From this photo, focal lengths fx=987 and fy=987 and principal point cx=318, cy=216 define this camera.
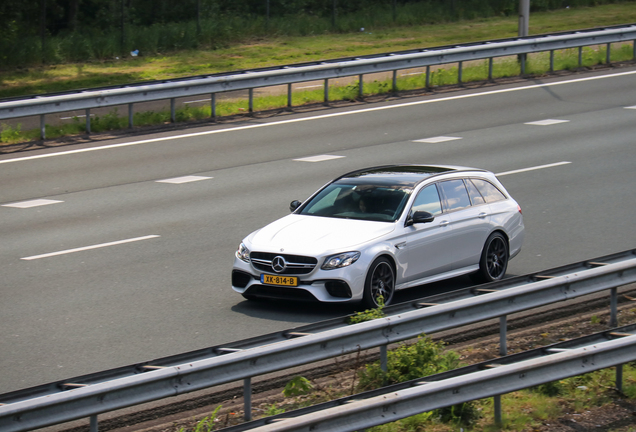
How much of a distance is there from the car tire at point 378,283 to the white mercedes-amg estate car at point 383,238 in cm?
1

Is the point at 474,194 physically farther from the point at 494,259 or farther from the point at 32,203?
the point at 32,203

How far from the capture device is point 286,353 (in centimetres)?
721

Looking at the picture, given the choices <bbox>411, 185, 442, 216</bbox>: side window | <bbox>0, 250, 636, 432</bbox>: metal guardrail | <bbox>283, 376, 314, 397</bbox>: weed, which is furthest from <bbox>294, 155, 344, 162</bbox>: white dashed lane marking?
<bbox>283, 376, 314, 397</bbox>: weed

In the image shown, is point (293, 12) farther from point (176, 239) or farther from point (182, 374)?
point (182, 374)

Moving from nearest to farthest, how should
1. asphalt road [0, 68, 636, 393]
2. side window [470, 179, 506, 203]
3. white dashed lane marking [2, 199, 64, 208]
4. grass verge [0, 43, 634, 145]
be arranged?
asphalt road [0, 68, 636, 393]
side window [470, 179, 506, 203]
white dashed lane marking [2, 199, 64, 208]
grass verge [0, 43, 634, 145]

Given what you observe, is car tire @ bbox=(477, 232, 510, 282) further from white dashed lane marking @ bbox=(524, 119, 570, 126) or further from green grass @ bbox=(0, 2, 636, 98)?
green grass @ bbox=(0, 2, 636, 98)

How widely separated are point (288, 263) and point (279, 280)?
21cm

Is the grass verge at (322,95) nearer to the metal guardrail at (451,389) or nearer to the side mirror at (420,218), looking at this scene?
the side mirror at (420,218)

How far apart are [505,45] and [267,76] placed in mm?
7438

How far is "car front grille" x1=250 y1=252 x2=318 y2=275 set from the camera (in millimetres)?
10383

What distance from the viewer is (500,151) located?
19391 millimetres

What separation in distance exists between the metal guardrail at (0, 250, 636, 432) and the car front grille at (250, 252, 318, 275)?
1975 millimetres

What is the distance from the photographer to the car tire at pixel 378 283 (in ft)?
34.2

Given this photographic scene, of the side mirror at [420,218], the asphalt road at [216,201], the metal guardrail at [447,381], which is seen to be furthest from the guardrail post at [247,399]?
the side mirror at [420,218]
